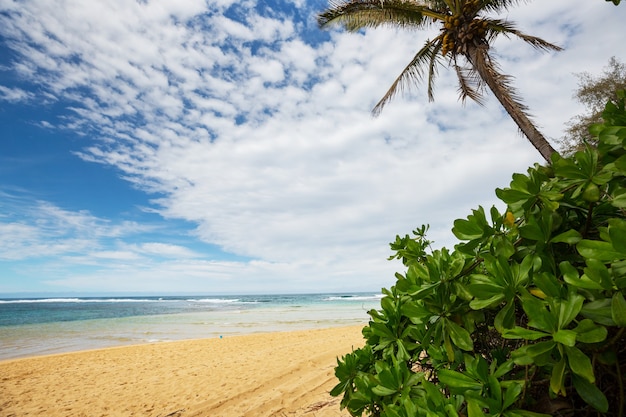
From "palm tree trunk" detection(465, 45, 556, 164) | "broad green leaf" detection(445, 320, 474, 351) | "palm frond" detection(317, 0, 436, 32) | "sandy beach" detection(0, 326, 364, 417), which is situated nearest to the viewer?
"broad green leaf" detection(445, 320, 474, 351)

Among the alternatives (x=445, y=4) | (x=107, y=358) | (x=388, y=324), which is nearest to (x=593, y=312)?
(x=388, y=324)

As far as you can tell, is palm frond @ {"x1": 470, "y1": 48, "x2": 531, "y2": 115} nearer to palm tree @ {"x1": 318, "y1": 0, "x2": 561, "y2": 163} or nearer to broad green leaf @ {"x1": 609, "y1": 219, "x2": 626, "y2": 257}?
palm tree @ {"x1": 318, "y1": 0, "x2": 561, "y2": 163}

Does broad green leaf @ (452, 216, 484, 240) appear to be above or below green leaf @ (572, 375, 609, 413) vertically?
above

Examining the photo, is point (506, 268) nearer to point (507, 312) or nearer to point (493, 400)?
point (507, 312)

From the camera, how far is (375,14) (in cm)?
720

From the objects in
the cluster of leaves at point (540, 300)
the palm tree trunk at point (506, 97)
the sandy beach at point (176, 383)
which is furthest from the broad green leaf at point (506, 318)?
the palm tree trunk at point (506, 97)

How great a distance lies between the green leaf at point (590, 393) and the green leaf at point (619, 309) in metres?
0.15

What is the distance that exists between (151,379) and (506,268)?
7211mm

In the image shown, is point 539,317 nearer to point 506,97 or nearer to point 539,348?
point 539,348

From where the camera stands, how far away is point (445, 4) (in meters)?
7.37

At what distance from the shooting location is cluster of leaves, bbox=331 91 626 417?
567mm

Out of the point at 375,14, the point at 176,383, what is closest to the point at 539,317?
the point at 176,383

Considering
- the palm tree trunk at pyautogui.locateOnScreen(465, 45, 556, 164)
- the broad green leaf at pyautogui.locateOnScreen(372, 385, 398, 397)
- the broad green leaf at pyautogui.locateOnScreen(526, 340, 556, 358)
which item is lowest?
the broad green leaf at pyautogui.locateOnScreen(372, 385, 398, 397)

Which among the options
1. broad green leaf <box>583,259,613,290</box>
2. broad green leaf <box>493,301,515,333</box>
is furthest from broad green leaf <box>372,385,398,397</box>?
broad green leaf <box>583,259,613,290</box>
